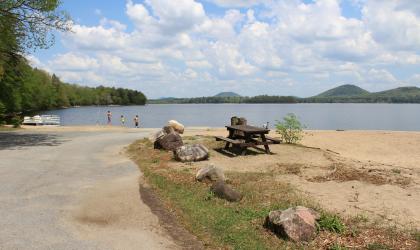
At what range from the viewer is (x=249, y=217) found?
854cm

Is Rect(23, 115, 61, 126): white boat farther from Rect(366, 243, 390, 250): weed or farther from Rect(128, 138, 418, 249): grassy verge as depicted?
Result: Rect(366, 243, 390, 250): weed

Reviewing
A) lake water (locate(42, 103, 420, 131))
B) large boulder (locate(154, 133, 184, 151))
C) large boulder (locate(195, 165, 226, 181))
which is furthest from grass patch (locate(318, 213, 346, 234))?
lake water (locate(42, 103, 420, 131))

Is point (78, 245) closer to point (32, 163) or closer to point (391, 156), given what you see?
point (32, 163)

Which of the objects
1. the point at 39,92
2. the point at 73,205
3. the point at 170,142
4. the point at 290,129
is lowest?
the point at 73,205

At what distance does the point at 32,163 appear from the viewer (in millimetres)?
15422

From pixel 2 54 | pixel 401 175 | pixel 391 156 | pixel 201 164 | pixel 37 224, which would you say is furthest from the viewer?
pixel 2 54

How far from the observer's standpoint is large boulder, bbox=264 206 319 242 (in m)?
7.31

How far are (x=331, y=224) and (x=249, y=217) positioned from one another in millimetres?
1680

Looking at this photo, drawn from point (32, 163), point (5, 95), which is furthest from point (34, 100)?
Answer: point (32, 163)

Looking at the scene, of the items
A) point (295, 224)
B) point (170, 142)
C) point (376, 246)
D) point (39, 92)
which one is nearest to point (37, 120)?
point (170, 142)

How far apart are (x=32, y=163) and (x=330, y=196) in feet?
35.6

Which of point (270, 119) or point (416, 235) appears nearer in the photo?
point (416, 235)

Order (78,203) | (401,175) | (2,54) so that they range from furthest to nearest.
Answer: (2,54) < (401,175) < (78,203)

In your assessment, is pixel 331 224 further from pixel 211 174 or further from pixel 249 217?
pixel 211 174
